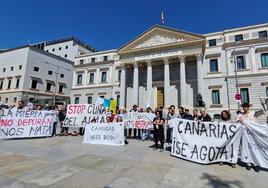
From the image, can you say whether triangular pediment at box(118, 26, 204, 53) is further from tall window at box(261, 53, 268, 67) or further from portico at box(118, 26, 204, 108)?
tall window at box(261, 53, 268, 67)

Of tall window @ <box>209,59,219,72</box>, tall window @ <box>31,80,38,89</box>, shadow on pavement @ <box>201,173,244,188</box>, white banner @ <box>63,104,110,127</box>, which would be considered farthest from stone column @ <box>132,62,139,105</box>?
tall window @ <box>31,80,38,89</box>

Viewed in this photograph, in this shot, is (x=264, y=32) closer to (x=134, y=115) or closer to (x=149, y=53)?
(x=149, y=53)

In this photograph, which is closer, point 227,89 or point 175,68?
point 227,89

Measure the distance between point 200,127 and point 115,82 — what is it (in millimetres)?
25383

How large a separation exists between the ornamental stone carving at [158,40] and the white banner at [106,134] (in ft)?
63.4

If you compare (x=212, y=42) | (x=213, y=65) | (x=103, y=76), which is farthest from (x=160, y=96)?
(x=103, y=76)

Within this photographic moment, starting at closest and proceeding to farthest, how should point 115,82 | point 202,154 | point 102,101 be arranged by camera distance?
1. point 202,154
2. point 102,101
3. point 115,82

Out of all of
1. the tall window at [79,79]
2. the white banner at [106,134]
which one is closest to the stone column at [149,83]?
the white banner at [106,134]

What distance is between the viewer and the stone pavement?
3.48 meters

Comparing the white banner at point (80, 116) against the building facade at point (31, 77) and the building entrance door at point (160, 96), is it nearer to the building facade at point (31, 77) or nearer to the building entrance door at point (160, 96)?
the building entrance door at point (160, 96)

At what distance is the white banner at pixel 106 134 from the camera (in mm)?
7688

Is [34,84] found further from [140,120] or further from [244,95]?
[244,95]

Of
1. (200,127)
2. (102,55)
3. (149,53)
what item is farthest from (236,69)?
(102,55)

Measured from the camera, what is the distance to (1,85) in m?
38.3
